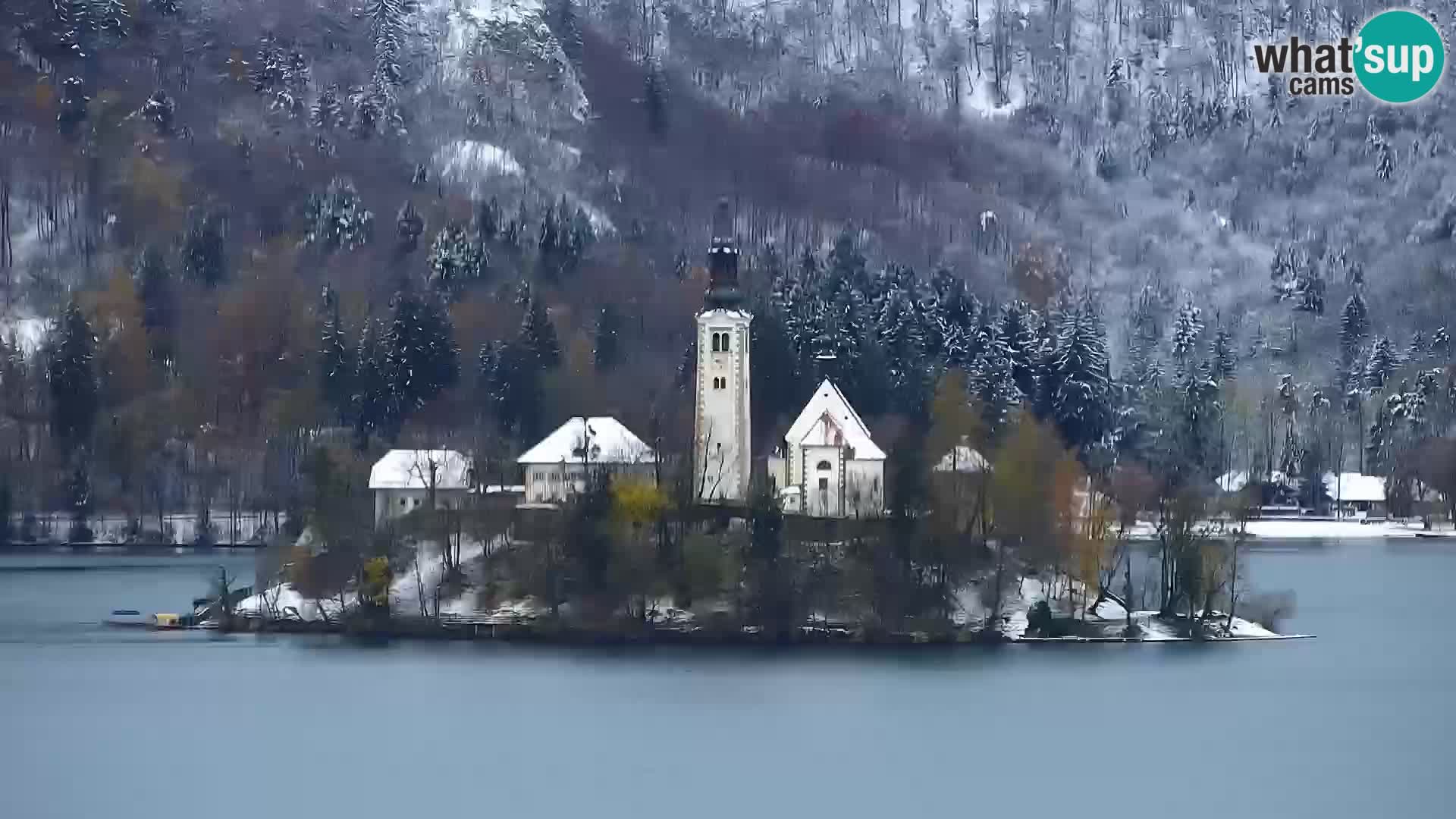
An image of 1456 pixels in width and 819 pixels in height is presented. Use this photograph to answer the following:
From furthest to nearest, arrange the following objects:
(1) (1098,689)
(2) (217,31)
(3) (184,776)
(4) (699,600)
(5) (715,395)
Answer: (2) (217,31), (5) (715,395), (4) (699,600), (1) (1098,689), (3) (184,776)

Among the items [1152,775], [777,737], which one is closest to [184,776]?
[777,737]

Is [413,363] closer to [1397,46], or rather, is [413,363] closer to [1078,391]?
[1078,391]

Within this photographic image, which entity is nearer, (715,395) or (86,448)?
(715,395)

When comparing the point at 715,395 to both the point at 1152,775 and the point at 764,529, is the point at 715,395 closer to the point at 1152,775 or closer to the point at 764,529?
the point at 764,529

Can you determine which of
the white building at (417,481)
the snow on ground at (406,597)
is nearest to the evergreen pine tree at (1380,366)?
the white building at (417,481)

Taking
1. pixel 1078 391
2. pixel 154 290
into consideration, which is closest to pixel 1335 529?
pixel 1078 391

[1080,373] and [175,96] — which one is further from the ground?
[175,96]
